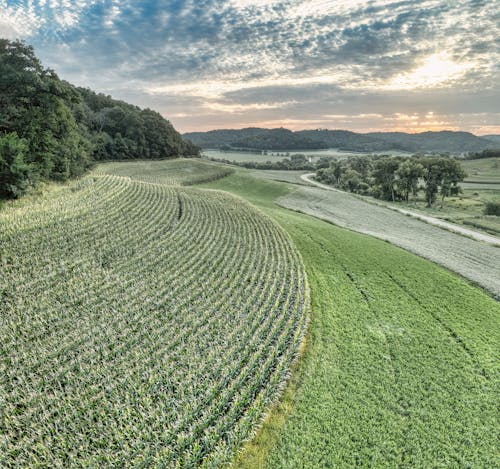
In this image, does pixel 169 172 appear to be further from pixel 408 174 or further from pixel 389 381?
A: pixel 389 381

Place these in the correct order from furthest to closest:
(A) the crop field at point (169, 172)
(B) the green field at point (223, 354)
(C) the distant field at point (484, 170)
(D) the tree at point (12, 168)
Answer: (C) the distant field at point (484, 170) < (A) the crop field at point (169, 172) < (D) the tree at point (12, 168) < (B) the green field at point (223, 354)

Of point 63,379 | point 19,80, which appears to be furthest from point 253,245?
point 19,80

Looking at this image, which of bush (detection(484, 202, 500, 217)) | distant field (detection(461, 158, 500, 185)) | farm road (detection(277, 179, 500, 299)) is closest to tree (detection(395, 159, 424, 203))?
bush (detection(484, 202, 500, 217))

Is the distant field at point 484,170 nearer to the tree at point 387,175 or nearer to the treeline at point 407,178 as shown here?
the treeline at point 407,178

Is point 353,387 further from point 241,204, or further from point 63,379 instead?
point 241,204

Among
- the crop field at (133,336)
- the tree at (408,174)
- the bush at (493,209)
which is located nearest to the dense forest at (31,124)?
the crop field at (133,336)
